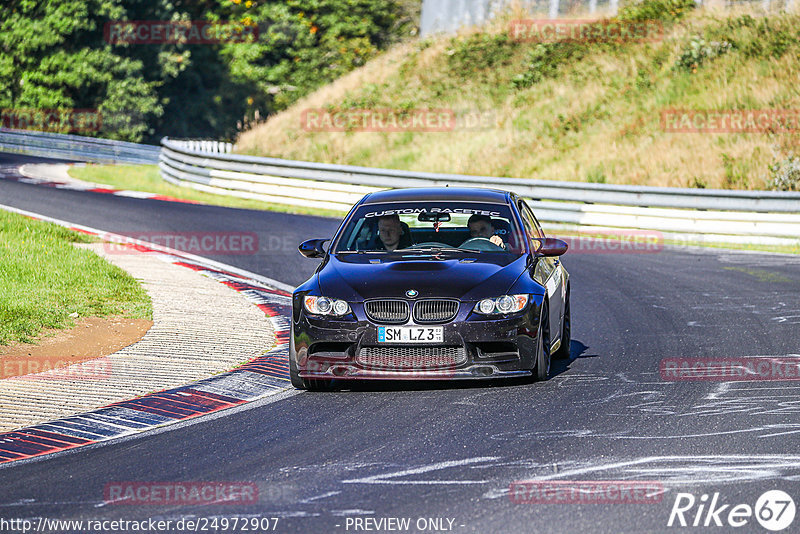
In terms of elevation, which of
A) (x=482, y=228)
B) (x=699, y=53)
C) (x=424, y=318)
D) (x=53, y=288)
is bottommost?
(x=53, y=288)

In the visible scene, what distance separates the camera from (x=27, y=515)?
5816mm

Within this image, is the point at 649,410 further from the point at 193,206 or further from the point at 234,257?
the point at 193,206

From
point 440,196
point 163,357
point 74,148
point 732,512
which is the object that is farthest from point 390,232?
point 74,148

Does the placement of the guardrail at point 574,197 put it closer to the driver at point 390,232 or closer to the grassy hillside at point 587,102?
the grassy hillside at point 587,102

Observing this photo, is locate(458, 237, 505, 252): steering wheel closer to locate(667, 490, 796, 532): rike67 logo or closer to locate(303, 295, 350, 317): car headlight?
locate(303, 295, 350, 317): car headlight

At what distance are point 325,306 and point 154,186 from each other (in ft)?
74.9

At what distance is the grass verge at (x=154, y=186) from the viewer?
26.7 m

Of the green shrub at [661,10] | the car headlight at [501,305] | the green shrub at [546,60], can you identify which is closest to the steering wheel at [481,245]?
the car headlight at [501,305]

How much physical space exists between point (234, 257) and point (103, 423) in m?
10.2

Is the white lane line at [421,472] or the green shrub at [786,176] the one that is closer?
the white lane line at [421,472]

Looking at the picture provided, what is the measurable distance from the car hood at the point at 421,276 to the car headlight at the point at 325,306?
62mm

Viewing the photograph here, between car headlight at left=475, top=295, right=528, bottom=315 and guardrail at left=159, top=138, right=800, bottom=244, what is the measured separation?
44.9ft

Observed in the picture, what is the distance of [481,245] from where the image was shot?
32.7ft

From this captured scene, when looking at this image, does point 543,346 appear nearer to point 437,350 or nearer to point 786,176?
point 437,350
